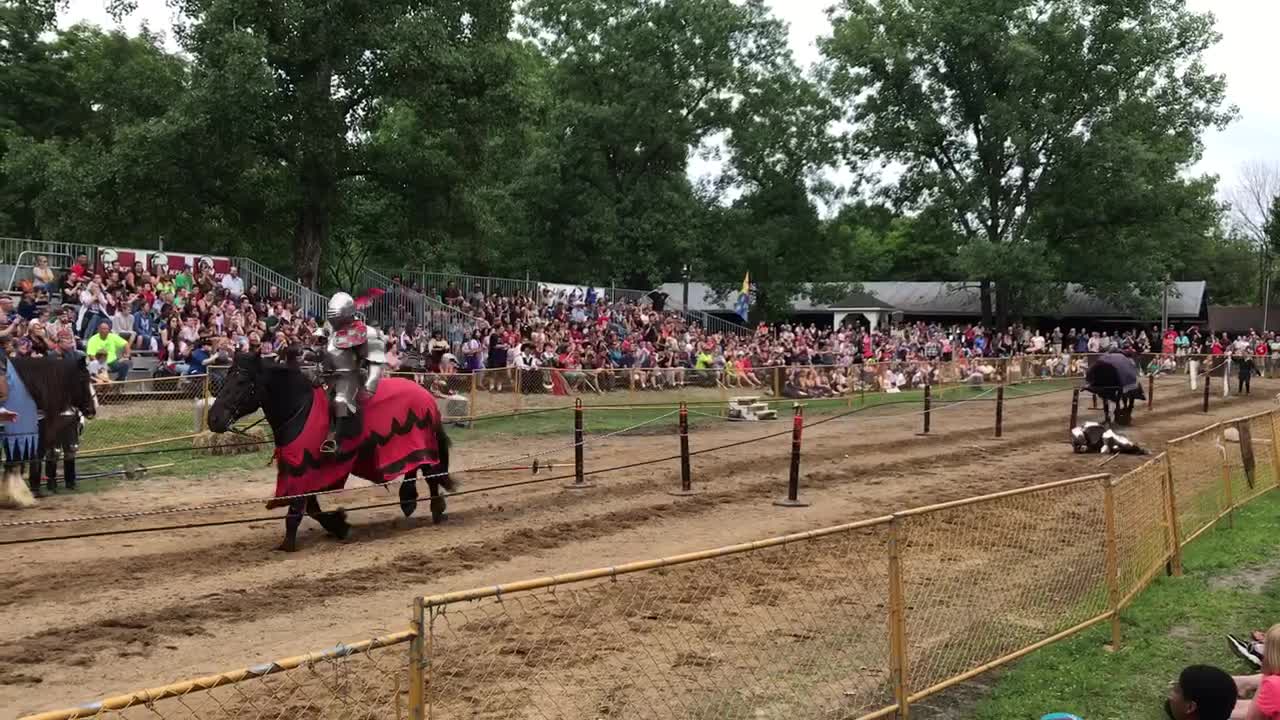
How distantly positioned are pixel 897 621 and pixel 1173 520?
18.3 ft

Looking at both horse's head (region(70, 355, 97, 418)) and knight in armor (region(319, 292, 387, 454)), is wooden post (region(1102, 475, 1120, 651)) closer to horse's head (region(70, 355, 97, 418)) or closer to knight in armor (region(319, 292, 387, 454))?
knight in armor (region(319, 292, 387, 454))

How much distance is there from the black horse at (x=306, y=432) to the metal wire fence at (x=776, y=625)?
289 centimetres

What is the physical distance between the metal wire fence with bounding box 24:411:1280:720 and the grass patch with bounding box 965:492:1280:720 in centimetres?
19

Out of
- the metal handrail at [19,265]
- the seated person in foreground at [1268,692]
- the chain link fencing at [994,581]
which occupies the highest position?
the metal handrail at [19,265]

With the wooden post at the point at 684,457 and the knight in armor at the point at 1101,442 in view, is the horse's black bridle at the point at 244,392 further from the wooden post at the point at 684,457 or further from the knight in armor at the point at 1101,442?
the knight in armor at the point at 1101,442

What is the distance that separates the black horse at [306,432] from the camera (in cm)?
1032

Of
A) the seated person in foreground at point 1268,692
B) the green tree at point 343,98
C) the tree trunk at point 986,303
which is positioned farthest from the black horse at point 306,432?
the tree trunk at point 986,303

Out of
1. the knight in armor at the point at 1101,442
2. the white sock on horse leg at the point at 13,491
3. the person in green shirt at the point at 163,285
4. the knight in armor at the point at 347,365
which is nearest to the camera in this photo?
the knight in armor at the point at 347,365

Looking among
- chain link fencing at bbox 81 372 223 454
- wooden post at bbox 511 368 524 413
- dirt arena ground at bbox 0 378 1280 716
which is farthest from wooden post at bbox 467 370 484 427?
chain link fencing at bbox 81 372 223 454

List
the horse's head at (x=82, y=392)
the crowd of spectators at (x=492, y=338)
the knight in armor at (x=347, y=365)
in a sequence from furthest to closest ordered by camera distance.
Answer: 1. the crowd of spectators at (x=492, y=338)
2. the horse's head at (x=82, y=392)
3. the knight in armor at (x=347, y=365)

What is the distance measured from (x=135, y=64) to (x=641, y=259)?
2179cm

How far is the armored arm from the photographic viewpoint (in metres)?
11.1

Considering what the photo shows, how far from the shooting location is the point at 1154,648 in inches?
313

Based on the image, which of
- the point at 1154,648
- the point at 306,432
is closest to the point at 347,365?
the point at 306,432
